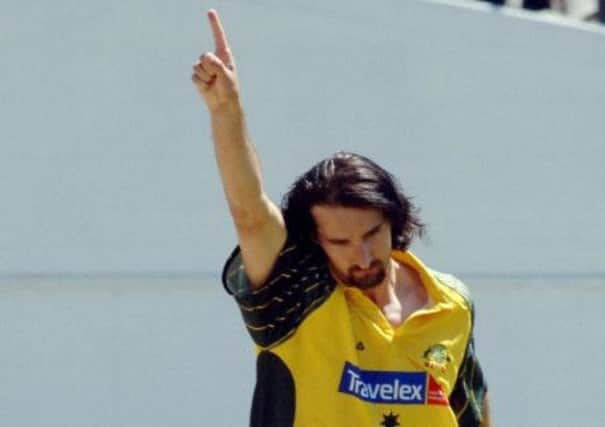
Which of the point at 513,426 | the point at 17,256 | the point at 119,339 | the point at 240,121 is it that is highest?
the point at 240,121

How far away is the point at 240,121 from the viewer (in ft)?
9.10

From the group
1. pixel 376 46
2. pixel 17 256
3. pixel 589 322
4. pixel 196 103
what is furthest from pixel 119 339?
pixel 589 322

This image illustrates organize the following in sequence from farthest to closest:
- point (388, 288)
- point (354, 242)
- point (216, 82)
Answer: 1. point (388, 288)
2. point (354, 242)
3. point (216, 82)

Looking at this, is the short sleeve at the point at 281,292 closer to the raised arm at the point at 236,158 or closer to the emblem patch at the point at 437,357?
the raised arm at the point at 236,158

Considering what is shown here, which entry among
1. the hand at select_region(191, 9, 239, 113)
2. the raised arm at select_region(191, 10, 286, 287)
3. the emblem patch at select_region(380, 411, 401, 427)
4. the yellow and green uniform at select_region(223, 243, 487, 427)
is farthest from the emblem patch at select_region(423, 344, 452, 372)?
the hand at select_region(191, 9, 239, 113)

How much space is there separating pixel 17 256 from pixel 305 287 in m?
1.57

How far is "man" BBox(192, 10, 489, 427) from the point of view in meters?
2.77

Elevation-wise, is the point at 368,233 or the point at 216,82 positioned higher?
the point at 216,82

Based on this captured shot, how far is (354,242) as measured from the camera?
2848 millimetres

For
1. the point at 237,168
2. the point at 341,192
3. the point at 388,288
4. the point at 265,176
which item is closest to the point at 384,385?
the point at 388,288

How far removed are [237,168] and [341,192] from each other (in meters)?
0.22

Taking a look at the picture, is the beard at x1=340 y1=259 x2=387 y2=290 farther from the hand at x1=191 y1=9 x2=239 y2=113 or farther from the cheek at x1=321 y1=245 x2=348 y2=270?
the hand at x1=191 y1=9 x2=239 y2=113

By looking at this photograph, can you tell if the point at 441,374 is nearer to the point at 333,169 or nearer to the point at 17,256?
the point at 333,169

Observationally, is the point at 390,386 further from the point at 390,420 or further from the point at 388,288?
the point at 388,288
